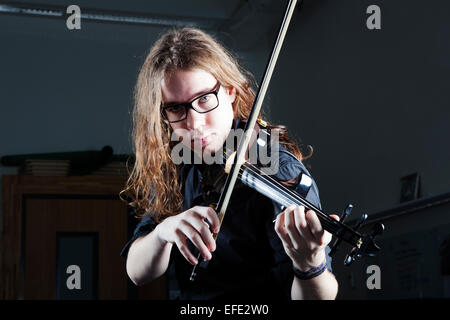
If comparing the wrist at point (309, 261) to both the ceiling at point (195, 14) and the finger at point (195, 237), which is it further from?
the ceiling at point (195, 14)

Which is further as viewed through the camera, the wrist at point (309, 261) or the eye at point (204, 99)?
the eye at point (204, 99)

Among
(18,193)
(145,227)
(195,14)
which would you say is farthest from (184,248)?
(195,14)

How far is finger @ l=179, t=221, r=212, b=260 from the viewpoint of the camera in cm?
68

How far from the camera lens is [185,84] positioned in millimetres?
828

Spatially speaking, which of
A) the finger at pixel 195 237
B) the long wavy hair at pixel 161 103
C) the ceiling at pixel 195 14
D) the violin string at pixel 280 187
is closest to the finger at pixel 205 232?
the finger at pixel 195 237

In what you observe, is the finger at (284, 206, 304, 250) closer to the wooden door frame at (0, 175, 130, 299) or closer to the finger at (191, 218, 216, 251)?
the finger at (191, 218, 216, 251)

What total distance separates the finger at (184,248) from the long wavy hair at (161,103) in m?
0.19

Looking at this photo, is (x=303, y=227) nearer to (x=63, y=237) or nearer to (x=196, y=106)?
(x=196, y=106)

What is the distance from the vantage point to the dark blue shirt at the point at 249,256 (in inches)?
31.3

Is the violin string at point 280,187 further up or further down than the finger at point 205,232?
further up

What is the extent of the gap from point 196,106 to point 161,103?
72mm

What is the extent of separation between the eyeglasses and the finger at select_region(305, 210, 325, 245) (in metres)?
0.22

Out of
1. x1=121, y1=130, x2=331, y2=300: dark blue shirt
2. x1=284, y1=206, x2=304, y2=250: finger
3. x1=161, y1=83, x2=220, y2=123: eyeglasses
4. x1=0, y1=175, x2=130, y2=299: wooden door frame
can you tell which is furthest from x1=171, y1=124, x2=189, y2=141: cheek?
x1=0, y1=175, x2=130, y2=299: wooden door frame

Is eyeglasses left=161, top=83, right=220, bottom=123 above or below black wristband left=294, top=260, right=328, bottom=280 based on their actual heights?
above
